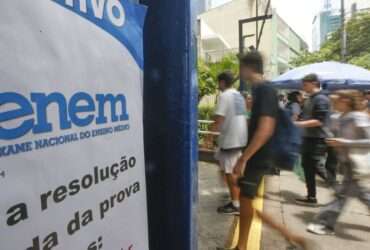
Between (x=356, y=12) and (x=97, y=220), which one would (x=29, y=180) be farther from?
(x=356, y=12)

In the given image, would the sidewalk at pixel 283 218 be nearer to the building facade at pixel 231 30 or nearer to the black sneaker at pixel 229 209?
the black sneaker at pixel 229 209

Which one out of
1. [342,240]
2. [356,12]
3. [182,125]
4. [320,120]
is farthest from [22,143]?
[356,12]

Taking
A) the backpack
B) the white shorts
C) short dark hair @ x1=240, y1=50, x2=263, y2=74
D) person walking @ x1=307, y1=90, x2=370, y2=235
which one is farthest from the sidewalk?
short dark hair @ x1=240, y1=50, x2=263, y2=74

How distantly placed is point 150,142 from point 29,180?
91cm

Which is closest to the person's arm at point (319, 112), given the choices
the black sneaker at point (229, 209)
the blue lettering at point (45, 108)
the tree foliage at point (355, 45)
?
the black sneaker at point (229, 209)

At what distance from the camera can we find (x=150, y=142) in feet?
5.85

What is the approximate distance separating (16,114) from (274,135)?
2469 millimetres

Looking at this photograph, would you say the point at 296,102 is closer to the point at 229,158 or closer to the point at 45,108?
the point at 229,158

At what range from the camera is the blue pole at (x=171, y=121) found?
1673 millimetres

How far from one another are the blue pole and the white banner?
0.27 m

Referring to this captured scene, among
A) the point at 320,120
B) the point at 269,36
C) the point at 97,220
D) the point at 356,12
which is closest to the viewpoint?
the point at 97,220

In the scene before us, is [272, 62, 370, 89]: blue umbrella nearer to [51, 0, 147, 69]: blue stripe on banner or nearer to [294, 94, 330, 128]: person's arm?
[294, 94, 330, 128]: person's arm

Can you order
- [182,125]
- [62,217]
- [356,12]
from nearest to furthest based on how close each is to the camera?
[62,217]
[182,125]
[356,12]

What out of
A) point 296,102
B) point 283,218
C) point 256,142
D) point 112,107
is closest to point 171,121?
point 112,107
